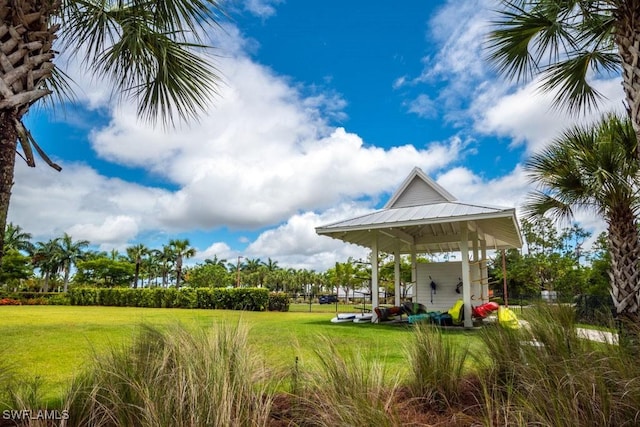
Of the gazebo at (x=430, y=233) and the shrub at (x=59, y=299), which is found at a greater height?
the gazebo at (x=430, y=233)

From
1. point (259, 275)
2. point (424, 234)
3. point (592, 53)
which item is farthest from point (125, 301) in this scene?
point (259, 275)

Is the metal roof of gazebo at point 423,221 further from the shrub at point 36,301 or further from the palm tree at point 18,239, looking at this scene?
the palm tree at point 18,239

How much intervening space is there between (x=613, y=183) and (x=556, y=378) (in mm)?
6575

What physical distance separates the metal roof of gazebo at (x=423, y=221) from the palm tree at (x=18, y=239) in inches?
2046

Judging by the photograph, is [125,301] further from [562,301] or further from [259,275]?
[259,275]

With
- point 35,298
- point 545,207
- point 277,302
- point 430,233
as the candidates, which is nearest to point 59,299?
point 35,298

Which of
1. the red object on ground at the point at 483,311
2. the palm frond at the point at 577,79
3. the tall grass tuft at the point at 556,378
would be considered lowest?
the red object on ground at the point at 483,311

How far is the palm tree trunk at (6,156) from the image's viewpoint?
3.09 metres

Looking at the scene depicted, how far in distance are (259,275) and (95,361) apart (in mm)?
73207

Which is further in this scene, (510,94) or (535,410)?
(510,94)

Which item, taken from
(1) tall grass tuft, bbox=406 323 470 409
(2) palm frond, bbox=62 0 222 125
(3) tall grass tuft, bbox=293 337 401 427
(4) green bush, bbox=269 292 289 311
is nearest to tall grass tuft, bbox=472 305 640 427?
→ (1) tall grass tuft, bbox=406 323 470 409

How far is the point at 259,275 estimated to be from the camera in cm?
7475

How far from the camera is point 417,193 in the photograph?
50.1 feet

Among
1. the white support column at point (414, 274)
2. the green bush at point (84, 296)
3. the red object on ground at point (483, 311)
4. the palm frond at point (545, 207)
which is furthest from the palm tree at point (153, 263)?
the palm frond at point (545, 207)
